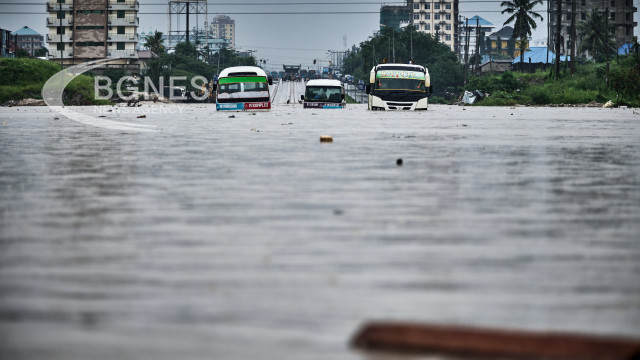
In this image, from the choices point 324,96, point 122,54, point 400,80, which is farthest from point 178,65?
point 400,80

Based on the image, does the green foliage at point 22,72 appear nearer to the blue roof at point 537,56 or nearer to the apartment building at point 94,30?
the apartment building at point 94,30

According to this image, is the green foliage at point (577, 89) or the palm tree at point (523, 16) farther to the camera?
the palm tree at point (523, 16)

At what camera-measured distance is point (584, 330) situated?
9.87 ft

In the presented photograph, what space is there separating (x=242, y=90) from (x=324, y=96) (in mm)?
8334

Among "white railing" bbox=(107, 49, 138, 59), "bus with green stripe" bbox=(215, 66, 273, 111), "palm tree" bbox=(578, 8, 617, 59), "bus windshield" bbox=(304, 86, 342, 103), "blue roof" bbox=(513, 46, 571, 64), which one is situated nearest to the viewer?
"bus with green stripe" bbox=(215, 66, 273, 111)

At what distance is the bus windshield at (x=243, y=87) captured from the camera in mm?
37375

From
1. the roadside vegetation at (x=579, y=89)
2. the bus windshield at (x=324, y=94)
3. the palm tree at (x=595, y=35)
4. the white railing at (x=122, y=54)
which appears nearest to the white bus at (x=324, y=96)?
the bus windshield at (x=324, y=94)

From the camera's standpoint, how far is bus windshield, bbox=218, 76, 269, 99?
37.4 meters

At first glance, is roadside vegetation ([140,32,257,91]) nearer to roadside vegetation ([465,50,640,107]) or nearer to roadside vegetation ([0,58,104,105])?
roadside vegetation ([0,58,104,105])

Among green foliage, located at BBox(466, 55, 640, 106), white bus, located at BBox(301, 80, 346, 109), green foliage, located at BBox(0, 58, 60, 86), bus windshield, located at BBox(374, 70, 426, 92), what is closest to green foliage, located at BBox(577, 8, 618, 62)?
green foliage, located at BBox(466, 55, 640, 106)

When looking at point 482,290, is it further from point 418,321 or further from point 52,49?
point 52,49

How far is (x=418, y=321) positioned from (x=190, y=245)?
1913mm

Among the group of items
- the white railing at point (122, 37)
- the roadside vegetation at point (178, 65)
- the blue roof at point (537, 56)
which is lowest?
the roadside vegetation at point (178, 65)

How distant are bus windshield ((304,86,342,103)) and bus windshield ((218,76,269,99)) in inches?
287
